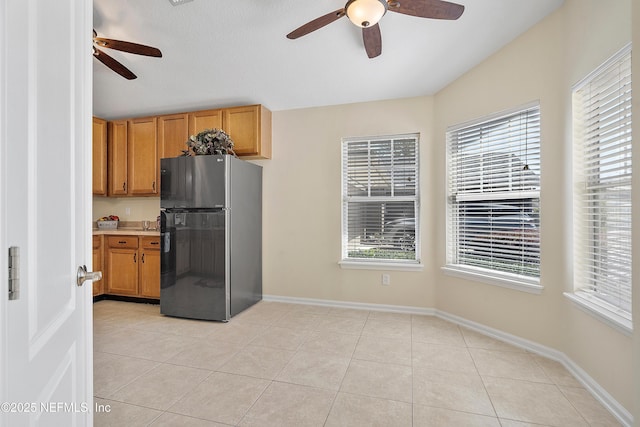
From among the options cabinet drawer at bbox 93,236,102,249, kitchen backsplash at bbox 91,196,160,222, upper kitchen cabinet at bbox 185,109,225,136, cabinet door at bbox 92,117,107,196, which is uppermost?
upper kitchen cabinet at bbox 185,109,225,136

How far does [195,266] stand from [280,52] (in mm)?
2286

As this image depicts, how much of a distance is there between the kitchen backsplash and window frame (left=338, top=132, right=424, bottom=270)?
2.73 m

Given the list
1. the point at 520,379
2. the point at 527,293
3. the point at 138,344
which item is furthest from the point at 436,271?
the point at 138,344

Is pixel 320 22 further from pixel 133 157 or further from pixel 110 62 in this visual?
pixel 133 157

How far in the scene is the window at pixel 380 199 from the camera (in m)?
3.53

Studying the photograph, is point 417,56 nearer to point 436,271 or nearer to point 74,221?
point 436,271

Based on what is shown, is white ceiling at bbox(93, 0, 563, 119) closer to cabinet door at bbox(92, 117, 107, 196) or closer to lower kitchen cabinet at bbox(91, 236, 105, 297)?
cabinet door at bbox(92, 117, 107, 196)

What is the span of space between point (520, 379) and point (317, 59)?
3.01m

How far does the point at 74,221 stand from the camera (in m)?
0.81

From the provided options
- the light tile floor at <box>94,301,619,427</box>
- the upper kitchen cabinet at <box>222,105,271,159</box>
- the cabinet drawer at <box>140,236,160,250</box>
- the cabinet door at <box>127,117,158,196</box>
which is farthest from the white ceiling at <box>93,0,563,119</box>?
the light tile floor at <box>94,301,619,427</box>

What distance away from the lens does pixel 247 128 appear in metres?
3.68

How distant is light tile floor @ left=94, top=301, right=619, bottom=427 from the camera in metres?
1.72

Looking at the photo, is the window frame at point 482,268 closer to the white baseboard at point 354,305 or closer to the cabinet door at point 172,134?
the white baseboard at point 354,305

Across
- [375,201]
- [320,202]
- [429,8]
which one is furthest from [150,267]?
[429,8]
